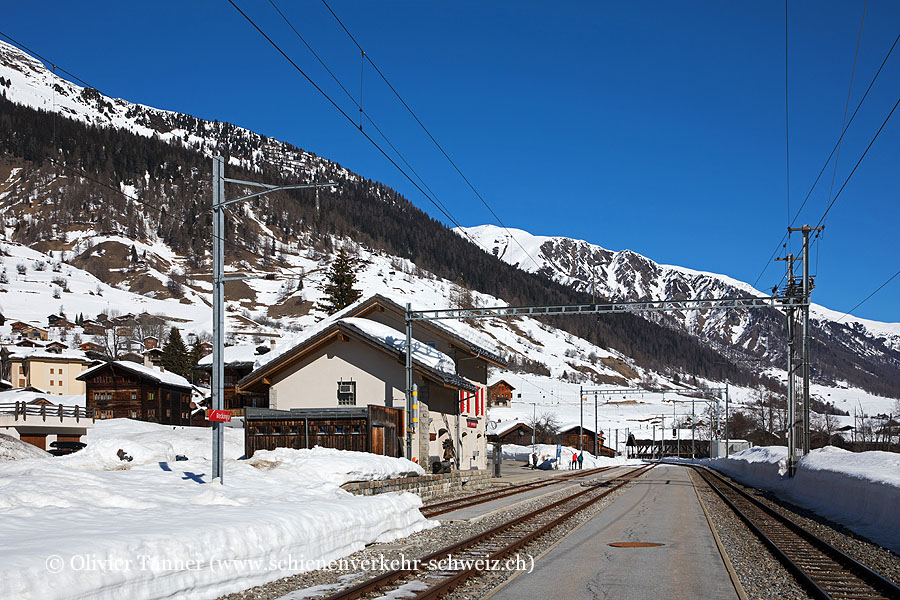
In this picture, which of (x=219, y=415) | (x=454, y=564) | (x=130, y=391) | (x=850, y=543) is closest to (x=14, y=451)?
(x=219, y=415)

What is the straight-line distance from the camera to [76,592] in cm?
813

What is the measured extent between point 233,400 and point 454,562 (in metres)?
59.3

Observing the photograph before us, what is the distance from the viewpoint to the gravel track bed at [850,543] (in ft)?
44.8

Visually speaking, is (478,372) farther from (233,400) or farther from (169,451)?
(233,400)

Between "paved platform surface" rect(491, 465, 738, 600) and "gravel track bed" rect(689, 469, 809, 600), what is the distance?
30 cm

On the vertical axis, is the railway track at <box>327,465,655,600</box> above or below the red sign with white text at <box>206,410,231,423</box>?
below

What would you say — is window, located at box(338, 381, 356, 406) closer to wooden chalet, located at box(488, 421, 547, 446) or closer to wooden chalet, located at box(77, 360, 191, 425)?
wooden chalet, located at box(77, 360, 191, 425)

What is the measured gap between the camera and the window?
123 feet

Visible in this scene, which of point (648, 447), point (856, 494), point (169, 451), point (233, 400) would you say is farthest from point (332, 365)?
point (648, 447)

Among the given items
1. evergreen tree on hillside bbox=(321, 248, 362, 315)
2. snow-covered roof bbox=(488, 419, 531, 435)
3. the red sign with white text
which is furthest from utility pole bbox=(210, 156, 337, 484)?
snow-covered roof bbox=(488, 419, 531, 435)

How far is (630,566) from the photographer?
1338 cm

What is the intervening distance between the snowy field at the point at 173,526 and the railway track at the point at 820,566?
284 inches

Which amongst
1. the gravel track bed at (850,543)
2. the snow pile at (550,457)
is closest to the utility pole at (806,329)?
the gravel track bed at (850,543)

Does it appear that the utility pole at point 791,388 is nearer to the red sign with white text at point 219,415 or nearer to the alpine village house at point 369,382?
the alpine village house at point 369,382
